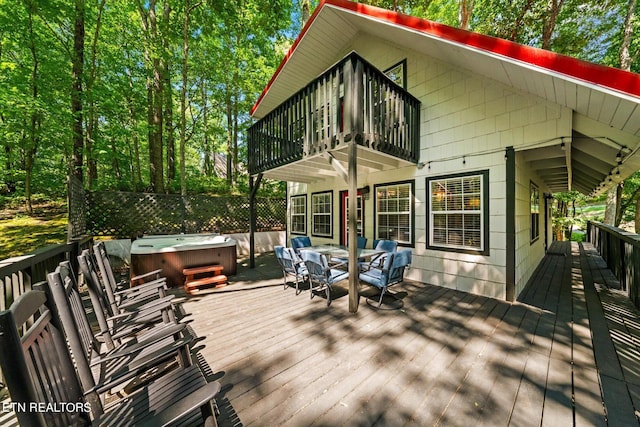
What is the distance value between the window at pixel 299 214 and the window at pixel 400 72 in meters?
4.54

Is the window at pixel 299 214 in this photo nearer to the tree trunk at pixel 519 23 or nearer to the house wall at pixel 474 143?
the house wall at pixel 474 143

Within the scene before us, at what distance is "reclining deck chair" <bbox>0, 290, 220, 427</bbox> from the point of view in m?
0.81

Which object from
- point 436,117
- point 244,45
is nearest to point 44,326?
point 436,117

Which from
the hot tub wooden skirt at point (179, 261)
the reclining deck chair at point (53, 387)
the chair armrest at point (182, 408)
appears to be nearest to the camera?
the reclining deck chair at point (53, 387)

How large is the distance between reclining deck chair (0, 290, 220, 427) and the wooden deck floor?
2.04 ft

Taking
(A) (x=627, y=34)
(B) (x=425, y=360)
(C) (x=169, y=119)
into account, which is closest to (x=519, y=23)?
(A) (x=627, y=34)

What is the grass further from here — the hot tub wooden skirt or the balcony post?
the balcony post

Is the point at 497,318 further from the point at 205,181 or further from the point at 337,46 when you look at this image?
the point at 205,181

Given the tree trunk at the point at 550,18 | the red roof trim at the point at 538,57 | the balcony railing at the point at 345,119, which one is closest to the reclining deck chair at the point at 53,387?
the balcony railing at the point at 345,119

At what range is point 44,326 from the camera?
116 centimetres

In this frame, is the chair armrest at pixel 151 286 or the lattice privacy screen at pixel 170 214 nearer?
the chair armrest at pixel 151 286

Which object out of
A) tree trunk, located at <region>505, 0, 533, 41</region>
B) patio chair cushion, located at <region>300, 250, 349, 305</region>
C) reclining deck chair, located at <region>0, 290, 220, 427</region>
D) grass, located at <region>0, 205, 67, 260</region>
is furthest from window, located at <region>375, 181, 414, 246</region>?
grass, located at <region>0, 205, 67, 260</region>

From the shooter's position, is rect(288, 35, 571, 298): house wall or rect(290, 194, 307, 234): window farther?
rect(290, 194, 307, 234): window

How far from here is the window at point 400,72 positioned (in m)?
5.46
